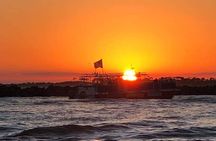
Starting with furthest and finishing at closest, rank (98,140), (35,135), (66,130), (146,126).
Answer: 1. (146,126)
2. (66,130)
3. (35,135)
4. (98,140)

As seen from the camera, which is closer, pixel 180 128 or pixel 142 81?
pixel 180 128

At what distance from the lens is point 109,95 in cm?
8794

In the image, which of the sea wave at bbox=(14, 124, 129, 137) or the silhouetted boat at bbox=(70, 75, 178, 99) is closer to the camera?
the sea wave at bbox=(14, 124, 129, 137)

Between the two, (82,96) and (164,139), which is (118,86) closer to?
(82,96)

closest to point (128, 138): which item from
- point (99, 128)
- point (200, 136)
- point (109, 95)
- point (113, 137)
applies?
point (113, 137)

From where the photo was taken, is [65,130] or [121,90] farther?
[121,90]

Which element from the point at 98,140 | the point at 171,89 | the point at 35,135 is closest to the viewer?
the point at 98,140

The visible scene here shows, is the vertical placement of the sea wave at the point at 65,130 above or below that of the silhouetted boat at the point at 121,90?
below

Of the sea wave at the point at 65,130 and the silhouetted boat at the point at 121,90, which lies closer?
the sea wave at the point at 65,130

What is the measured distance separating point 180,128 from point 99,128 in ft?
13.4

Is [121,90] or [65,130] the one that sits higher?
[121,90]

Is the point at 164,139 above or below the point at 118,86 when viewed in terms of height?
below

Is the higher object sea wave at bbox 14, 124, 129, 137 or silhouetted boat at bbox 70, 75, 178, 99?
silhouetted boat at bbox 70, 75, 178, 99

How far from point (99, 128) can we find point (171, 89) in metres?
59.7
